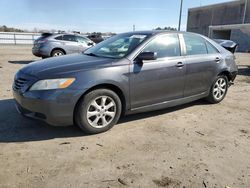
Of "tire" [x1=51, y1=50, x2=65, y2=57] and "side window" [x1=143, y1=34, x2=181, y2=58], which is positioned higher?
"side window" [x1=143, y1=34, x2=181, y2=58]

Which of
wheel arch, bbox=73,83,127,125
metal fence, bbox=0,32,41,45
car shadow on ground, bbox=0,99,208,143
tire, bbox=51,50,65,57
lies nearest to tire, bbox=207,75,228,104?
car shadow on ground, bbox=0,99,208,143

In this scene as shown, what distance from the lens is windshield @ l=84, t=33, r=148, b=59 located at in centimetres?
453

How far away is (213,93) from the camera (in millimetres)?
5867

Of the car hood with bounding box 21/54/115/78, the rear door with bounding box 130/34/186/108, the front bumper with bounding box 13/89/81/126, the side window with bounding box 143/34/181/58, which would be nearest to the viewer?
the front bumper with bounding box 13/89/81/126

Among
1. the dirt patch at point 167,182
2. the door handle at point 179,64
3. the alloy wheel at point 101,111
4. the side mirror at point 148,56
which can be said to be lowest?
the dirt patch at point 167,182

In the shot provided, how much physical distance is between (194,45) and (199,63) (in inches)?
15.6

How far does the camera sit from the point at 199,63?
5.27 meters

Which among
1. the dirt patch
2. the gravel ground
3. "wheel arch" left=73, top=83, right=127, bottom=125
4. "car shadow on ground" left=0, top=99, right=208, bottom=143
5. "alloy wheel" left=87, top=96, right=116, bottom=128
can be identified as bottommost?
the dirt patch

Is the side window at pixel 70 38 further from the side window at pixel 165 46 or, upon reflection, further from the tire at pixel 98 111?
the tire at pixel 98 111

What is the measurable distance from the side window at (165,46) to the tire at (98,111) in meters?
1.07

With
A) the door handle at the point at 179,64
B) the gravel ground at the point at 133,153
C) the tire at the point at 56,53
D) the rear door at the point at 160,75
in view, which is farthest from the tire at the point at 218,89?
the tire at the point at 56,53

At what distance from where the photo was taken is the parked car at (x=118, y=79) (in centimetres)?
375

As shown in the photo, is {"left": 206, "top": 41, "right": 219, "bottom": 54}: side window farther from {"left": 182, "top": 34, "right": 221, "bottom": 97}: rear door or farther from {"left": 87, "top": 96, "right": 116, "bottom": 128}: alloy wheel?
{"left": 87, "top": 96, "right": 116, "bottom": 128}: alloy wheel

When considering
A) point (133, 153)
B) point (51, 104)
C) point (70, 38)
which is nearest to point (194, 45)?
point (133, 153)
